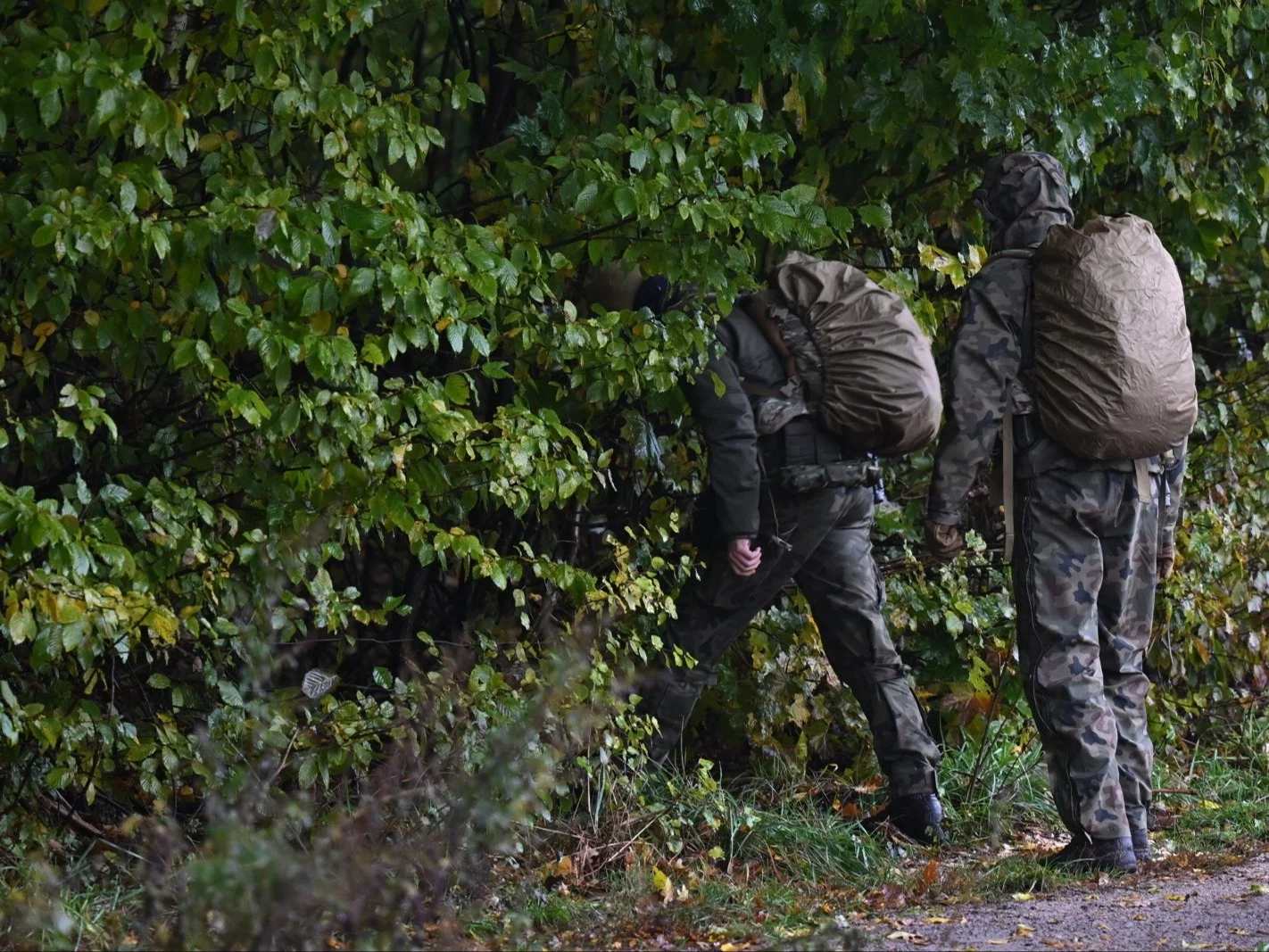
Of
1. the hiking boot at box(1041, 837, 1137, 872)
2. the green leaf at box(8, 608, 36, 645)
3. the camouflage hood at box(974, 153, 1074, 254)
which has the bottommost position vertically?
the hiking boot at box(1041, 837, 1137, 872)

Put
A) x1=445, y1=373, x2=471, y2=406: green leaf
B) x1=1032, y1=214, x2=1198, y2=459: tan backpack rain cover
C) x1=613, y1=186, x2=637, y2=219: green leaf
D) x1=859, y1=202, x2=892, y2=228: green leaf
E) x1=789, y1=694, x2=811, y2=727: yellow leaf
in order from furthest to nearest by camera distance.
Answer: x1=789, y1=694, x2=811, y2=727: yellow leaf → x1=859, y1=202, x2=892, y2=228: green leaf → x1=1032, y1=214, x2=1198, y2=459: tan backpack rain cover → x1=613, y1=186, x2=637, y2=219: green leaf → x1=445, y1=373, x2=471, y2=406: green leaf

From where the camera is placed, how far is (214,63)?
Result: 4.54m

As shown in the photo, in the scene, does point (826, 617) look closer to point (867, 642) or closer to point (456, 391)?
point (867, 642)

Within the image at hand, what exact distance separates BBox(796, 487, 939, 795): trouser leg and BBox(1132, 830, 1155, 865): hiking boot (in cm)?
71

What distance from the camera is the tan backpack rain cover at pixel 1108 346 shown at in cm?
494

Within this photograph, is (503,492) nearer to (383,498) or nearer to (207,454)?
(383,498)

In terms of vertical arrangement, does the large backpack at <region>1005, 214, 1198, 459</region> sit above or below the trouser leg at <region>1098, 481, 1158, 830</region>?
above

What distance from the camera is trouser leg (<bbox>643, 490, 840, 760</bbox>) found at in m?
5.40

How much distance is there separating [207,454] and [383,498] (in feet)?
1.89

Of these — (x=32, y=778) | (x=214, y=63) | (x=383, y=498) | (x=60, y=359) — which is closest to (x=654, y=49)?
(x=214, y=63)

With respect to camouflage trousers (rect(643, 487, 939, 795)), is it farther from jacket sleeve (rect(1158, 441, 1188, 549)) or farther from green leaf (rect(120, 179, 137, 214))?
green leaf (rect(120, 179, 137, 214))

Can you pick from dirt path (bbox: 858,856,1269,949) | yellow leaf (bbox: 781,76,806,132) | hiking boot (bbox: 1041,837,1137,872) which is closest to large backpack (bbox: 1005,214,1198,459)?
yellow leaf (bbox: 781,76,806,132)

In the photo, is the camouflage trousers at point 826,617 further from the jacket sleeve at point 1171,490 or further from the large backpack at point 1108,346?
the jacket sleeve at point 1171,490

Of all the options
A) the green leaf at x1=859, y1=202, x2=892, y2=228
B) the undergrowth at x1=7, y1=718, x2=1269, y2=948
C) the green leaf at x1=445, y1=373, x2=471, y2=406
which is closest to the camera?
the undergrowth at x1=7, y1=718, x2=1269, y2=948
